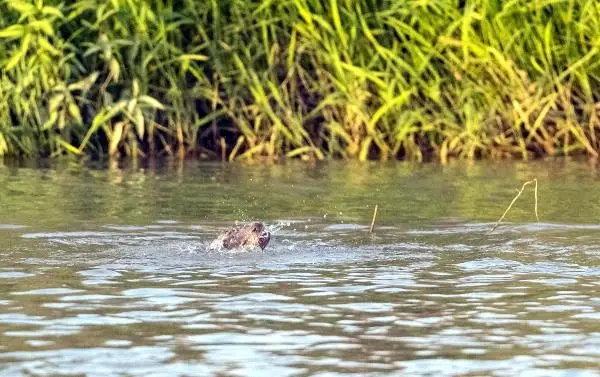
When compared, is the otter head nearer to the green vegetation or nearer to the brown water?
the brown water

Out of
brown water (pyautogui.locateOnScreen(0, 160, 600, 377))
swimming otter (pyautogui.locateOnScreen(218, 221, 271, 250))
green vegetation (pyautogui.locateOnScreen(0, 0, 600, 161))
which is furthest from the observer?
green vegetation (pyautogui.locateOnScreen(0, 0, 600, 161))

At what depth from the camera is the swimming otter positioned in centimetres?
776

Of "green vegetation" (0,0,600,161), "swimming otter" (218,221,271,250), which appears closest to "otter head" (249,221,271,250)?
→ "swimming otter" (218,221,271,250)

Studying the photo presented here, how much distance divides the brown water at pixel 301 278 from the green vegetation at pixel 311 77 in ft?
4.20

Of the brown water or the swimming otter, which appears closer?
the brown water

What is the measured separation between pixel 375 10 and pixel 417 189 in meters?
2.55

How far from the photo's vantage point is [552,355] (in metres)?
5.30

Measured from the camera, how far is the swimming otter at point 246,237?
776 cm

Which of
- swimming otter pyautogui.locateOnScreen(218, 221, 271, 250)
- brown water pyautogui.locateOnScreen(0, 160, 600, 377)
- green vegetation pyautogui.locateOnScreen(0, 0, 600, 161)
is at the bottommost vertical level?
brown water pyautogui.locateOnScreen(0, 160, 600, 377)

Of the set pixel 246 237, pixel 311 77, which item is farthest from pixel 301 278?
pixel 311 77

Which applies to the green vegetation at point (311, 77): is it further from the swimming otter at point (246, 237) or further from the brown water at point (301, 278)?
the swimming otter at point (246, 237)

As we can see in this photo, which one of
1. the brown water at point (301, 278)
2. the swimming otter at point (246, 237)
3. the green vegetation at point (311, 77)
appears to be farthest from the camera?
the green vegetation at point (311, 77)

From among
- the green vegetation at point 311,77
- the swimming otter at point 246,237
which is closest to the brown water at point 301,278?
the swimming otter at point 246,237

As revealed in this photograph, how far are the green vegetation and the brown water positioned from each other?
1280 mm
